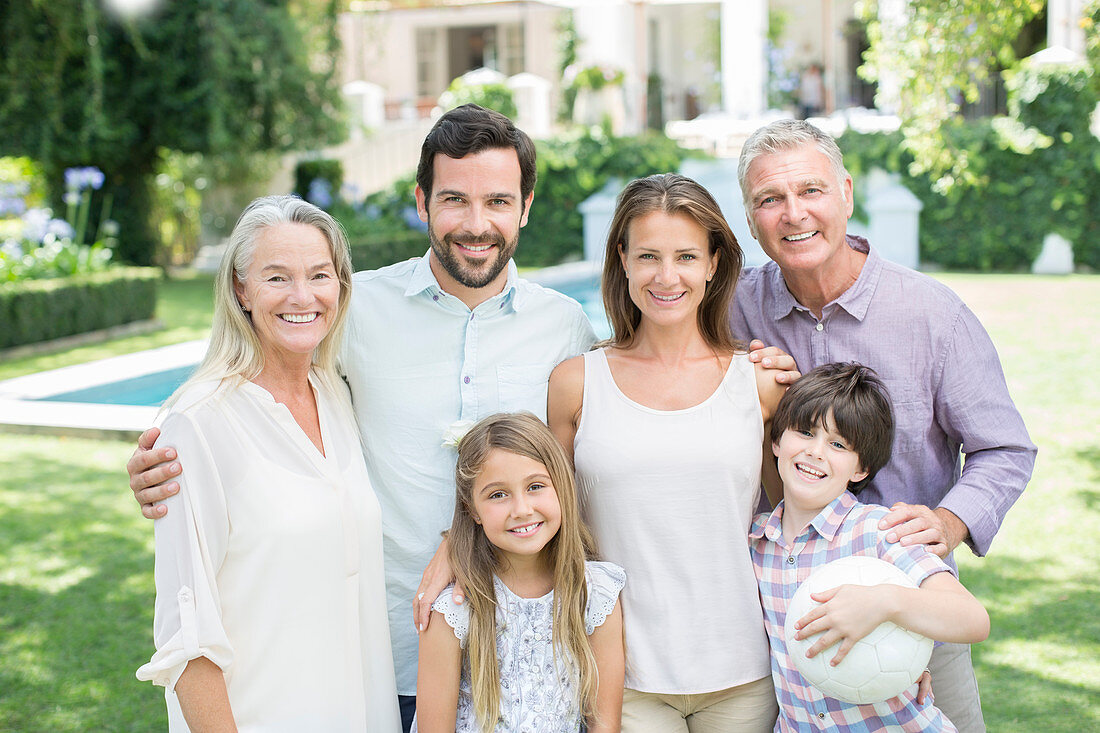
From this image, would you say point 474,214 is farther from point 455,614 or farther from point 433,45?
point 433,45

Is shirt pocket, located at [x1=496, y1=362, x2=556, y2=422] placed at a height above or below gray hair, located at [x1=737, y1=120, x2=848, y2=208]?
below

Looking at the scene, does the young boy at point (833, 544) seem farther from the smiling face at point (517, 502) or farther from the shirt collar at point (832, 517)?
the smiling face at point (517, 502)

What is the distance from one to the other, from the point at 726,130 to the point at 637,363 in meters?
18.6

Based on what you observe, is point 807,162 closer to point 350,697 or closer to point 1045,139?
point 350,697

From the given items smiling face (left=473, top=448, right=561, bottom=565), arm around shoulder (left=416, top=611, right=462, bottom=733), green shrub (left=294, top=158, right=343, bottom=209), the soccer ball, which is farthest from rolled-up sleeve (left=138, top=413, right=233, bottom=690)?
green shrub (left=294, top=158, right=343, bottom=209)

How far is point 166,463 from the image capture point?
2092 millimetres

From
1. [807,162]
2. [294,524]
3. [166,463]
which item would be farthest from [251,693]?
[807,162]

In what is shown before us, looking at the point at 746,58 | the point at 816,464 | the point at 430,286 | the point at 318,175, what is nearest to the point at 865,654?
the point at 816,464

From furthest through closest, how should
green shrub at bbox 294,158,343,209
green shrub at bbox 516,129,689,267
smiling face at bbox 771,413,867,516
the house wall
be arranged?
the house wall → green shrub at bbox 294,158,343,209 → green shrub at bbox 516,129,689,267 → smiling face at bbox 771,413,867,516

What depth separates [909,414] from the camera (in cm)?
259

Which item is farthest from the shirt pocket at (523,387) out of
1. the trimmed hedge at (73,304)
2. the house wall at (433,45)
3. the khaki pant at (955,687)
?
the house wall at (433,45)

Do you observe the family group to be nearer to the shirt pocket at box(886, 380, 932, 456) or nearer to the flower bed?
the shirt pocket at box(886, 380, 932, 456)

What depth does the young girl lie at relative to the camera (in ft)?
7.68

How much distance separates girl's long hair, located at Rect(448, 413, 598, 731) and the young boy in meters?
0.47
